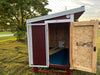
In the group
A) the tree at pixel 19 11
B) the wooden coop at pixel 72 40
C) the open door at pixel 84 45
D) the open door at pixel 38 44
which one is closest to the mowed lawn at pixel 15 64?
the wooden coop at pixel 72 40

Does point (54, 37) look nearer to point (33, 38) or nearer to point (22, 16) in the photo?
point (33, 38)

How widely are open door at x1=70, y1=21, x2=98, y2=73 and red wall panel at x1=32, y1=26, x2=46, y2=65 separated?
4.49ft

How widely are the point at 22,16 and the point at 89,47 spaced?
13.7 meters

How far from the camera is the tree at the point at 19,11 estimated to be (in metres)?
10.5

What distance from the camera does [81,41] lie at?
334 cm

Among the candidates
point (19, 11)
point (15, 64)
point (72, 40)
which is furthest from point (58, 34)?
point (19, 11)

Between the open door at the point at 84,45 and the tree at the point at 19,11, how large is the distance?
31.3ft

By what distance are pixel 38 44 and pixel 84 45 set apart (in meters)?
2.14

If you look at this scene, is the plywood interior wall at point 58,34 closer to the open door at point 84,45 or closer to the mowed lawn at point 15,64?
the mowed lawn at point 15,64

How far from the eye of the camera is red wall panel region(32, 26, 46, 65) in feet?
12.8

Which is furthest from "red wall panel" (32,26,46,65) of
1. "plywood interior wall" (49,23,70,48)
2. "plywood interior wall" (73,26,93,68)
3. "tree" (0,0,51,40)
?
"tree" (0,0,51,40)

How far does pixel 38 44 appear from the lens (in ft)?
13.2

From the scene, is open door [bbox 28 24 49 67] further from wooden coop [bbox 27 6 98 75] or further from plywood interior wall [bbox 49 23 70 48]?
plywood interior wall [bbox 49 23 70 48]

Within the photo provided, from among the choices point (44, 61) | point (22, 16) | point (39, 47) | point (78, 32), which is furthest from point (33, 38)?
point (22, 16)
